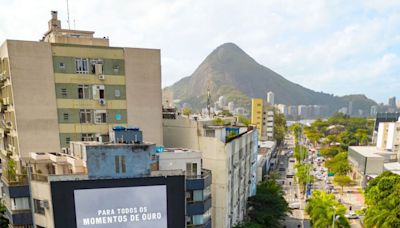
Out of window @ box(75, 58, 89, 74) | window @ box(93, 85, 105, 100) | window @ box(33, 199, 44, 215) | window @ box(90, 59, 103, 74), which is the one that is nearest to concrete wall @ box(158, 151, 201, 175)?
window @ box(93, 85, 105, 100)

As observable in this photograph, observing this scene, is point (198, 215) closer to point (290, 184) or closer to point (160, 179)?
point (160, 179)

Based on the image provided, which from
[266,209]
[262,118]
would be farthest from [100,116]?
[262,118]

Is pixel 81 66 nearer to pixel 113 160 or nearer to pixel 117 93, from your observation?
pixel 117 93

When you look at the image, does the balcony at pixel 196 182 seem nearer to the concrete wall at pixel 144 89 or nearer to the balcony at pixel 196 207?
the balcony at pixel 196 207

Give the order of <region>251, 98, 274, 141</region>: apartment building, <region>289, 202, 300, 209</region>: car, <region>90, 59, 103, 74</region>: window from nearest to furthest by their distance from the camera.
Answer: <region>90, 59, 103, 74</region>: window
<region>289, 202, 300, 209</region>: car
<region>251, 98, 274, 141</region>: apartment building

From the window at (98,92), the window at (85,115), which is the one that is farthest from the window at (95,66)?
the window at (85,115)

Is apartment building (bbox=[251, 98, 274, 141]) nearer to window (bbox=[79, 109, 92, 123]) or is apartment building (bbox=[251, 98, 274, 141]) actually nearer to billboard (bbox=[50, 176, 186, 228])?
window (bbox=[79, 109, 92, 123])
